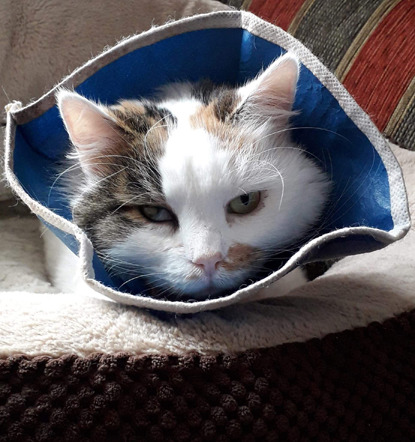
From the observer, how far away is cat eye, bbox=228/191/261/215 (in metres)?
0.93

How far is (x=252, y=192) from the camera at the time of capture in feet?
3.08

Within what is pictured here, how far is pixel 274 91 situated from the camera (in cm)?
98

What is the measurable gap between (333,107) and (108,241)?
1.57 ft

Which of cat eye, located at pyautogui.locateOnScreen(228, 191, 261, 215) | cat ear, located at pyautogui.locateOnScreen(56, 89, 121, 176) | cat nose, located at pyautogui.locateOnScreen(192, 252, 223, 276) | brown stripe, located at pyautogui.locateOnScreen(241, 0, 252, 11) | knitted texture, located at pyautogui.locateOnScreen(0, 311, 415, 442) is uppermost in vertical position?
brown stripe, located at pyautogui.locateOnScreen(241, 0, 252, 11)

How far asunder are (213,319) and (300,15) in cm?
108

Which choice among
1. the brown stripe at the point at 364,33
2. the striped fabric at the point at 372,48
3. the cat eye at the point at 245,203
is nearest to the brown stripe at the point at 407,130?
A: the striped fabric at the point at 372,48

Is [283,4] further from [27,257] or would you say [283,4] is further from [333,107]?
[27,257]

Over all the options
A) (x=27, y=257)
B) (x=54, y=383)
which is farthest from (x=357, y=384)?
(x=27, y=257)

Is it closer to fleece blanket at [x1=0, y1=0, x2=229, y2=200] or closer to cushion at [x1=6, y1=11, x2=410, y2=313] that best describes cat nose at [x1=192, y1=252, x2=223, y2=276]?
cushion at [x1=6, y1=11, x2=410, y2=313]

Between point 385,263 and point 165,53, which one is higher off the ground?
point 165,53

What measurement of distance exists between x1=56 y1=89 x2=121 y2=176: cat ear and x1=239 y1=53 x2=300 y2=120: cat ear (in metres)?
0.24

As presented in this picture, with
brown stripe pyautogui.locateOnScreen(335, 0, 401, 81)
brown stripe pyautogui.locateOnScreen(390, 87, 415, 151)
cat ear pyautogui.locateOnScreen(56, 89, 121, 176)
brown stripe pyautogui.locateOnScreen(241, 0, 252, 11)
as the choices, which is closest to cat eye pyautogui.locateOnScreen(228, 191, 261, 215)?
cat ear pyautogui.locateOnScreen(56, 89, 121, 176)

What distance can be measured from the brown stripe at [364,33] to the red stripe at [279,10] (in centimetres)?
23

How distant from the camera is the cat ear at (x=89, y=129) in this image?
0.92 metres
